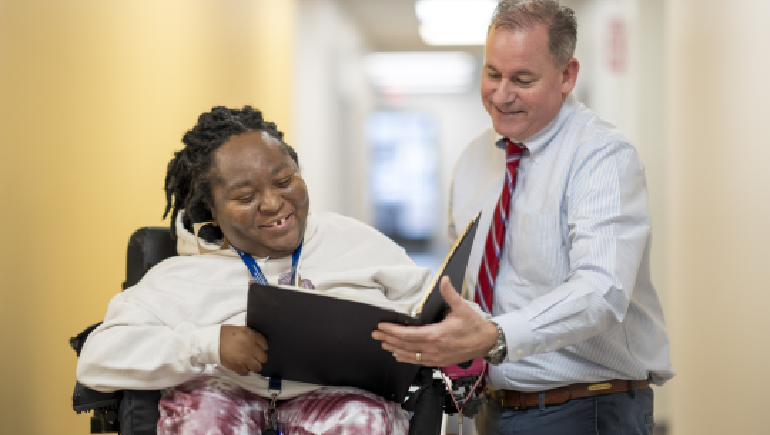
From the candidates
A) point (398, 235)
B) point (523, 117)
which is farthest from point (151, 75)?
point (398, 235)

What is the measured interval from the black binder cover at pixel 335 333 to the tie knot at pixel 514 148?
18.7 inches

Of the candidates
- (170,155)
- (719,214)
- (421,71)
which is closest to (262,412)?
(170,155)

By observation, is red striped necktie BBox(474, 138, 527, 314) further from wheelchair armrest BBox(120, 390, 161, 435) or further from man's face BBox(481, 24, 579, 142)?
wheelchair armrest BBox(120, 390, 161, 435)

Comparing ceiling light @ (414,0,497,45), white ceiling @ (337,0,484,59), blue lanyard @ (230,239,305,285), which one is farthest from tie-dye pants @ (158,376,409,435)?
white ceiling @ (337,0,484,59)

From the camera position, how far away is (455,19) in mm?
6637

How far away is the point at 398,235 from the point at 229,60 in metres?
8.82

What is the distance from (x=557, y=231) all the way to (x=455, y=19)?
5264mm

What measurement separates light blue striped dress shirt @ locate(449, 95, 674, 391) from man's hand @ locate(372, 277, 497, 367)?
0.09 meters

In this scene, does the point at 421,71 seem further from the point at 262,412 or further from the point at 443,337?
the point at 443,337

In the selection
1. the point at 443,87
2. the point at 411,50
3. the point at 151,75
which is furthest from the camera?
the point at 443,87

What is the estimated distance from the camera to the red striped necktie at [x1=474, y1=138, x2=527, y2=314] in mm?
1811

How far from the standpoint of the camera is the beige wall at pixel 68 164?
5.91 feet

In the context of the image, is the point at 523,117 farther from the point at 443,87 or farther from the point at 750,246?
the point at 443,87

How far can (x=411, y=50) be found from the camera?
9.34 meters
